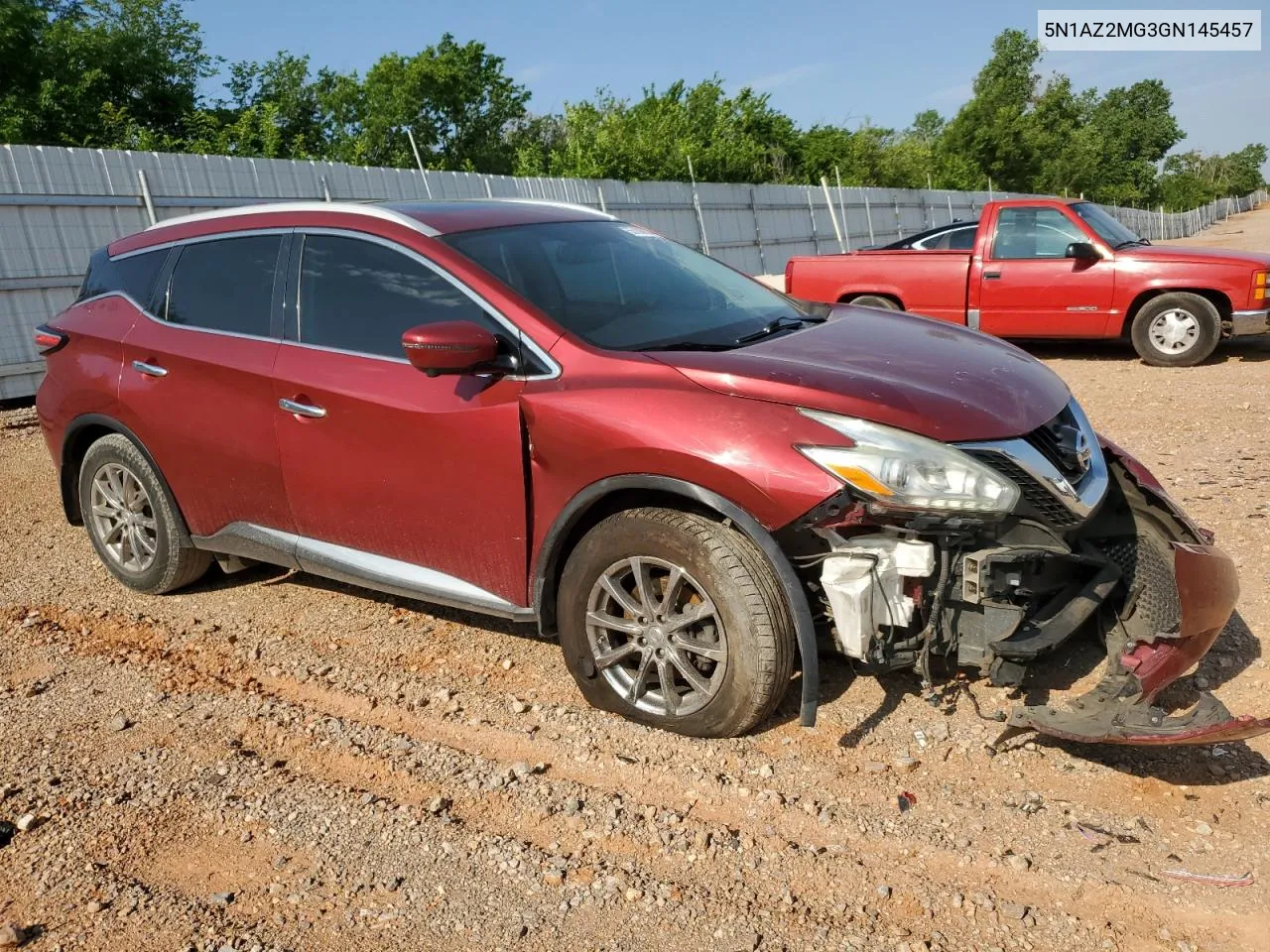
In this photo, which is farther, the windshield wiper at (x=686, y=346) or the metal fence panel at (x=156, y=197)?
the metal fence panel at (x=156, y=197)

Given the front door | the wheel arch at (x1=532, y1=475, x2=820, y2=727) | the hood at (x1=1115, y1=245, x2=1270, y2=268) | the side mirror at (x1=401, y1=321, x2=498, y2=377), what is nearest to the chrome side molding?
the front door

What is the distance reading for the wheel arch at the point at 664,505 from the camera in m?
3.13

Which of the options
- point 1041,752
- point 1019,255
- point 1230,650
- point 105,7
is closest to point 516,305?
point 1041,752

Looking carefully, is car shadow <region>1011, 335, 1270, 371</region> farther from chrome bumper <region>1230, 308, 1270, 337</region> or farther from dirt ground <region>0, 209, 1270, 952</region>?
dirt ground <region>0, 209, 1270, 952</region>

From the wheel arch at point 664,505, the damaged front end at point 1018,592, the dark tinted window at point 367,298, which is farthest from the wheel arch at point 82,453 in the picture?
the damaged front end at point 1018,592

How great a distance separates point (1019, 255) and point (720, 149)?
67.2 ft

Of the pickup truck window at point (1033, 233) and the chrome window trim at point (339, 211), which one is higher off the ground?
the chrome window trim at point (339, 211)

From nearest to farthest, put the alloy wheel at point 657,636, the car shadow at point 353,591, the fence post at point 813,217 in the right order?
the alloy wheel at point 657,636
the car shadow at point 353,591
the fence post at point 813,217

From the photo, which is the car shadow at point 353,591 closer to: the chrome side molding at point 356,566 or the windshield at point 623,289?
the chrome side molding at point 356,566

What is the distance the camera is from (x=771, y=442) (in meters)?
3.13

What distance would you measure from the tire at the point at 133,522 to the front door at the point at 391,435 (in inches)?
38.7

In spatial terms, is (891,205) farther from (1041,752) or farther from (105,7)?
(1041,752)

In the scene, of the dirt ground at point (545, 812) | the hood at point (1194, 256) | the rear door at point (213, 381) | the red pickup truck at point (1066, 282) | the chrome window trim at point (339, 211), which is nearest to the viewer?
the dirt ground at point (545, 812)

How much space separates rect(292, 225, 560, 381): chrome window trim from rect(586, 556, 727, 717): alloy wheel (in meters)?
0.73
